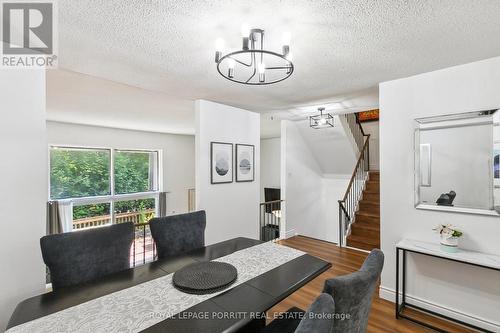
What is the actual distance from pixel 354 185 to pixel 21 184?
528cm

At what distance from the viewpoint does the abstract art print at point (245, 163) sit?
12.7 feet

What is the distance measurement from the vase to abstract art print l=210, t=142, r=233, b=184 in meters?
2.66

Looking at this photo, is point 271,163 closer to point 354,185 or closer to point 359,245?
point 354,185

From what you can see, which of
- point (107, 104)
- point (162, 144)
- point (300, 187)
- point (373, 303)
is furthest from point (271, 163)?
point (373, 303)

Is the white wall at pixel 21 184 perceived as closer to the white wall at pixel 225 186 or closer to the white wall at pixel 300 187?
the white wall at pixel 225 186

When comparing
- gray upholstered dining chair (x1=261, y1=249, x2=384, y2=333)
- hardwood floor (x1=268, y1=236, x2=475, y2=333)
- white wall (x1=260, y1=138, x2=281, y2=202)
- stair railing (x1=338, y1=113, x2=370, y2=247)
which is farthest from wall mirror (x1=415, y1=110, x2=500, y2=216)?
white wall (x1=260, y1=138, x2=281, y2=202)

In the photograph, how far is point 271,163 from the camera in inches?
339

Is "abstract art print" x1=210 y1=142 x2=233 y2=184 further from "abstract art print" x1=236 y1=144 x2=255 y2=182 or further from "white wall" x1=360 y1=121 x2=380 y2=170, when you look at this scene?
"white wall" x1=360 y1=121 x2=380 y2=170

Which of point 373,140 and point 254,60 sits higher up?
point 254,60

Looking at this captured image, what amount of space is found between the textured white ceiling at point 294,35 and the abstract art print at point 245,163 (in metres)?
1.38

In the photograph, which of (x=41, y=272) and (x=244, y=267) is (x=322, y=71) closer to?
(x=244, y=267)

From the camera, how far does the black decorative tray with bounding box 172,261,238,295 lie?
4.80 ft

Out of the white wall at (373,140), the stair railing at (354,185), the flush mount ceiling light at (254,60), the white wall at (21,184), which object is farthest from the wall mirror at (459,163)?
the white wall at (373,140)

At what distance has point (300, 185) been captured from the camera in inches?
216
